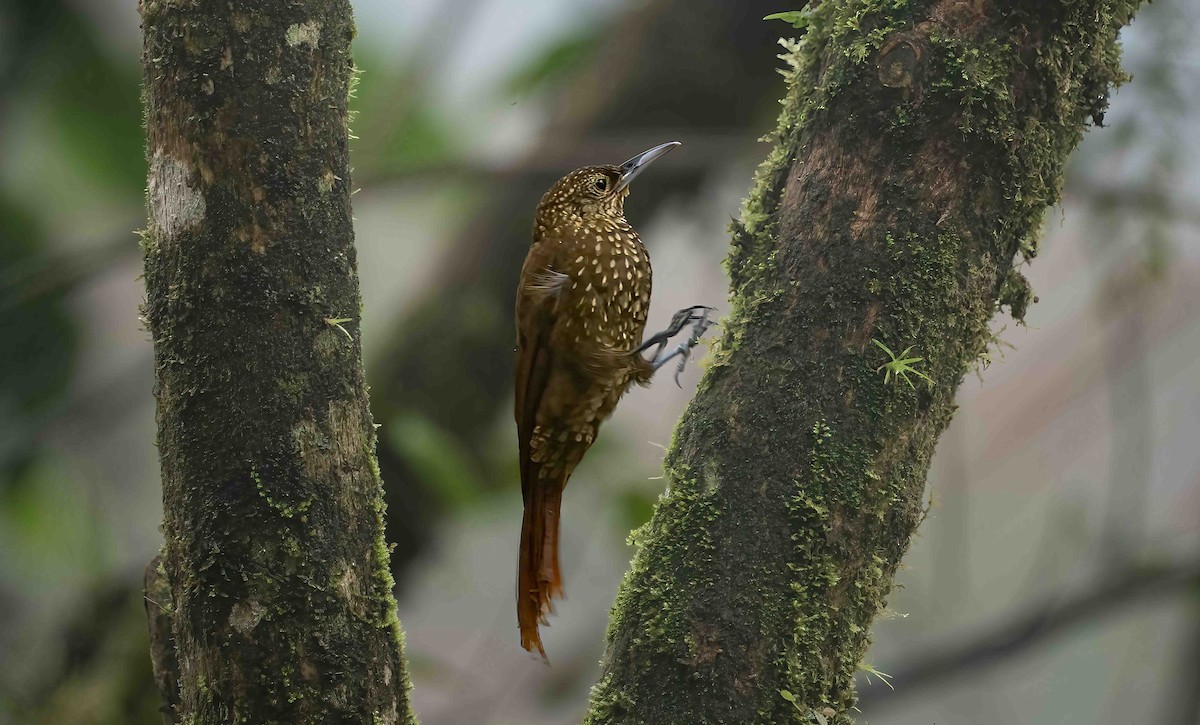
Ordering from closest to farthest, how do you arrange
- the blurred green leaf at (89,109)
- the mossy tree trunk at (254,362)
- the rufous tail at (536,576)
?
the mossy tree trunk at (254,362) < the rufous tail at (536,576) < the blurred green leaf at (89,109)

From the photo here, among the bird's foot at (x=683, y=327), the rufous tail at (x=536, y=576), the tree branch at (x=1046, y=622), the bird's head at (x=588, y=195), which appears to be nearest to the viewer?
the rufous tail at (x=536, y=576)

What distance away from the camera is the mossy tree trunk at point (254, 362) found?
1372 mm

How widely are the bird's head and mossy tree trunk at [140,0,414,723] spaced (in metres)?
0.94

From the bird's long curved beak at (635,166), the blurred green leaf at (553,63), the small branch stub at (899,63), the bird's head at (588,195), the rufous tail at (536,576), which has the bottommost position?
the rufous tail at (536,576)

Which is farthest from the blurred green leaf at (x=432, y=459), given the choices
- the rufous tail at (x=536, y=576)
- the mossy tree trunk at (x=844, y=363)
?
the mossy tree trunk at (x=844, y=363)

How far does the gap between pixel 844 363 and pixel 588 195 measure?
1.03 metres

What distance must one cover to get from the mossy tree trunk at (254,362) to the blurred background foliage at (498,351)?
6.38 ft

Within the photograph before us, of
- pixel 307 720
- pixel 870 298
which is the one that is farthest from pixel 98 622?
pixel 870 298

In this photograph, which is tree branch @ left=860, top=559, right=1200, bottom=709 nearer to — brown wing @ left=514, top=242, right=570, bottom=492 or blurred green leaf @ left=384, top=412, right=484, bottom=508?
blurred green leaf @ left=384, top=412, right=484, bottom=508

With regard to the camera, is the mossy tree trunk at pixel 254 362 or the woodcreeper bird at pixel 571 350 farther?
the woodcreeper bird at pixel 571 350

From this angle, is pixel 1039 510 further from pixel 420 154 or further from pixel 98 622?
pixel 98 622

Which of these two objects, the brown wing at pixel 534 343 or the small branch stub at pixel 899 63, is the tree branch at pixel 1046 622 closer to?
the brown wing at pixel 534 343

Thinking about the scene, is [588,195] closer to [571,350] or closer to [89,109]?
[571,350]

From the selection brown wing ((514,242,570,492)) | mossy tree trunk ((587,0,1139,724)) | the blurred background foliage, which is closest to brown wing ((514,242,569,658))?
brown wing ((514,242,570,492))
